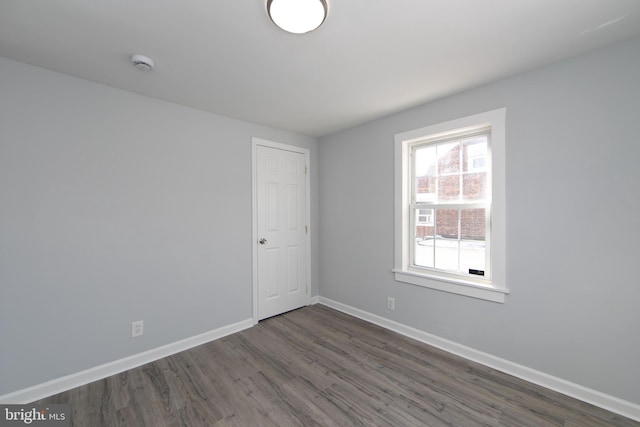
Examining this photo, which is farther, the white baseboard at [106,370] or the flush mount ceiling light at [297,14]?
the white baseboard at [106,370]

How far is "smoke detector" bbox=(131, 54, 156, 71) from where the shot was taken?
5.89ft

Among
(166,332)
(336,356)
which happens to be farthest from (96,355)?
(336,356)

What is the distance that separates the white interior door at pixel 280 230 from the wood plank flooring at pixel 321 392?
31.9 inches

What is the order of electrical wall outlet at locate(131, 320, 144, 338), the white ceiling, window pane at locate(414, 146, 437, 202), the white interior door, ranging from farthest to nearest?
1. the white interior door
2. window pane at locate(414, 146, 437, 202)
3. electrical wall outlet at locate(131, 320, 144, 338)
4. the white ceiling

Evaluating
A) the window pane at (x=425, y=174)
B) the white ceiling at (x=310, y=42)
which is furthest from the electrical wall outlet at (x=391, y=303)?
the white ceiling at (x=310, y=42)

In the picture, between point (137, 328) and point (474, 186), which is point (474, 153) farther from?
point (137, 328)

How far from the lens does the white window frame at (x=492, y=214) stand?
2162mm

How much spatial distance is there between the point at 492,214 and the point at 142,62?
2.99 m

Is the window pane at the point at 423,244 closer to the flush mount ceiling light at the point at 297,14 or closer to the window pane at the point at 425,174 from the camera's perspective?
the window pane at the point at 425,174

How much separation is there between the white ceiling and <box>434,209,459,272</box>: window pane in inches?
46.2

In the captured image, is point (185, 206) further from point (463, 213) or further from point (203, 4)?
point (463, 213)

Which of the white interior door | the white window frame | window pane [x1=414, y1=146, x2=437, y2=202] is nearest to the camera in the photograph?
the white window frame

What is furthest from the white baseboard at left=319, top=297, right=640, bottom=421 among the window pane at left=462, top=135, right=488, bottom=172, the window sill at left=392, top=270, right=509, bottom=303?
the window pane at left=462, top=135, right=488, bottom=172

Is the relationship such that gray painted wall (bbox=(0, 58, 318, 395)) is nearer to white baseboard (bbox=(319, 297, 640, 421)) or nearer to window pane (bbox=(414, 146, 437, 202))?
white baseboard (bbox=(319, 297, 640, 421))
